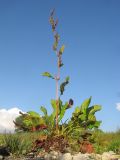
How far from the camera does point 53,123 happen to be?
10.5 metres

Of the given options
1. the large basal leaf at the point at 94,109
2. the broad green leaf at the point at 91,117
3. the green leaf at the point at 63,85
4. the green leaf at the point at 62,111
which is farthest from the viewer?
the large basal leaf at the point at 94,109

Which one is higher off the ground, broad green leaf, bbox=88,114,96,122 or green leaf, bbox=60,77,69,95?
green leaf, bbox=60,77,69,95

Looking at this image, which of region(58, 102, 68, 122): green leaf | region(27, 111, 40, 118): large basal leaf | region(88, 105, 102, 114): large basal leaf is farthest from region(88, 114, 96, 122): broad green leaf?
region(27, 111, 40, 118): large basal leaf

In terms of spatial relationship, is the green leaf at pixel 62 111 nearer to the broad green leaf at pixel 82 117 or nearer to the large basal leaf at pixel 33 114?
the broad green leaf at pixel 82 117

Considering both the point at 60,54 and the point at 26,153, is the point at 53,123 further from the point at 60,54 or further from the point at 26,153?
the point at 60,54

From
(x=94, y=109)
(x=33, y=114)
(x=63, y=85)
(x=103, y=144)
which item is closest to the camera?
(x=63, y=85)

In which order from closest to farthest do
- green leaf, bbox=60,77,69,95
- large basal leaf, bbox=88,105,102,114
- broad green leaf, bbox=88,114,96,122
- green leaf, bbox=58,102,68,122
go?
green leaf, bbox=60,77,69,95 < green leaf, bbox=58,102,68,122 < broad green leaf, bbox=88,114,96,122 < large basal leaf, bbox=88,105,102,114

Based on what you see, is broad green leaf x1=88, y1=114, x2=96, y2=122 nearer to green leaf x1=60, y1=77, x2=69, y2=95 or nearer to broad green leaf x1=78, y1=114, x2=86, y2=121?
broad green leaf x1=78, y1=114, x2=86, y2=121

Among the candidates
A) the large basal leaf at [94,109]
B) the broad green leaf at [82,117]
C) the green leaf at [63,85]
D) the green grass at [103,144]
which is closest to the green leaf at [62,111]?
the broad green leaf at [82,117]

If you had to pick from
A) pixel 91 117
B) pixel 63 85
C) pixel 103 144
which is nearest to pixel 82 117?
pixel 91 117

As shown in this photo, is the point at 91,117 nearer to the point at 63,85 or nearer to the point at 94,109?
the point at 94,109

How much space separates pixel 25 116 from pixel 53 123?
0.81 metres

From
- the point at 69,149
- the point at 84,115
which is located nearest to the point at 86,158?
the point at 69,149

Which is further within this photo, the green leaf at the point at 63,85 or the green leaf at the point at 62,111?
the green leaf at the point at 62,111
